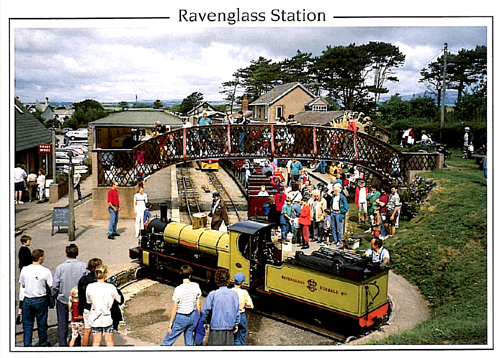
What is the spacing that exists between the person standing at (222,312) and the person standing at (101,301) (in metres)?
1.44

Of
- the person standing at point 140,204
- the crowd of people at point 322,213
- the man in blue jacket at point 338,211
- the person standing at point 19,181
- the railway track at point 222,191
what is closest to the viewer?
the man in blue jacket at point 338,211

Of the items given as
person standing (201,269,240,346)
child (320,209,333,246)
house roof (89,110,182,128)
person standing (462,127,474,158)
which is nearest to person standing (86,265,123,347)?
person standing (201,269,240,346)

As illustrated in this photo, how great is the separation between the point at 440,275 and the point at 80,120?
727 inches

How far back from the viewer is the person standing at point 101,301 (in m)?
7.93

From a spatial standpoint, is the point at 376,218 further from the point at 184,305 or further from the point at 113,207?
the point at 184,305

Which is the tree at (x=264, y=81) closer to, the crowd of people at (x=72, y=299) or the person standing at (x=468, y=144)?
the person standing at (x=468, y=144)

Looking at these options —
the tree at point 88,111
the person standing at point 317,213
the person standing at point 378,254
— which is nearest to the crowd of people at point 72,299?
the person standing at point 378,254

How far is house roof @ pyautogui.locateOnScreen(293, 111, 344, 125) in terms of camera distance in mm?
29266

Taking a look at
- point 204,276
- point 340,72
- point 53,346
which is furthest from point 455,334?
point 340,72

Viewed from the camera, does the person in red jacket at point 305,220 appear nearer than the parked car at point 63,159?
Yes

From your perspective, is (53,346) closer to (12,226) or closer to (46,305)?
(46,305)

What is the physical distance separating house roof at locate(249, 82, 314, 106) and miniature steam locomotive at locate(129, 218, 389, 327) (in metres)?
25.2

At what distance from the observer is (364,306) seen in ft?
30.1
